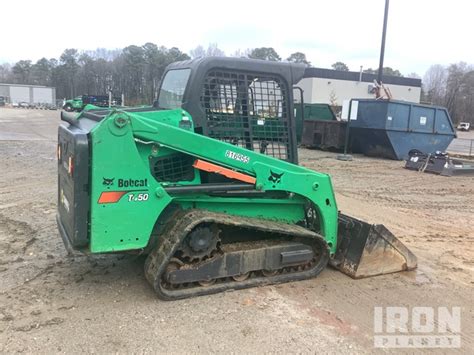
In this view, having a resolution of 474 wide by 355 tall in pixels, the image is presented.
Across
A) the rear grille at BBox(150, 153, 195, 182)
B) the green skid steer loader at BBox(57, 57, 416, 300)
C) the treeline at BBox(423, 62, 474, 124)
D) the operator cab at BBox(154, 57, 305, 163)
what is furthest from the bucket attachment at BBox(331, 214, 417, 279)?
the treeline at BBox(423, 62, 474, 124)

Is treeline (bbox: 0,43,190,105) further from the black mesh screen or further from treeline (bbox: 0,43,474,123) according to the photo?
the black mesh screen

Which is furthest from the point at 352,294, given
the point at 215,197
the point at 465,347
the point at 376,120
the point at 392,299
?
the point at 376,120

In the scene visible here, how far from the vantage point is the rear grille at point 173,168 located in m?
3.95

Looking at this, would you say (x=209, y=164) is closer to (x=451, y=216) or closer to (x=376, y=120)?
(x=451, y=216)

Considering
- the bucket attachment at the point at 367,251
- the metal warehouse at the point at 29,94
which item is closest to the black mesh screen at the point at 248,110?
the bucket attachment at the point at 367,251

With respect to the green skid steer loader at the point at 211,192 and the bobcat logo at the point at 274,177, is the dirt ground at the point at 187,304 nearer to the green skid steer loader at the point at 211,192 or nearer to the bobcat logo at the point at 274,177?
the green skid steer loader at the point at 211,192

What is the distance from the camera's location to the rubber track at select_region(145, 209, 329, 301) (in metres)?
3.81

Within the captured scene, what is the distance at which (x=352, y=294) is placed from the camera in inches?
168

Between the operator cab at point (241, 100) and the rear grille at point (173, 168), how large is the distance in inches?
14.3

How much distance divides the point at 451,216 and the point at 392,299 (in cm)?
434

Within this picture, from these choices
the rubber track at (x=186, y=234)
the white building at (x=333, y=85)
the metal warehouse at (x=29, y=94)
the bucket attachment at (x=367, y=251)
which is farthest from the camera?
the metal warehouse at (x=29, y=94)

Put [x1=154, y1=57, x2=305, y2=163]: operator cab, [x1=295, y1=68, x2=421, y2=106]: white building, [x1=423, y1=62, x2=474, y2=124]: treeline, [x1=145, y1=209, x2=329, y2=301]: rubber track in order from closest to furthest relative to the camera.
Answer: [x1=145, y1=209, x2=329, y2=301]: rubber track, [x1=154, y1=57, x2=305, y2=163]: operator cab, [x1=295, y1=68, x2=421, y2=106]: white building, [x1=423, y1=62, x2=474, y2=124]: treeline

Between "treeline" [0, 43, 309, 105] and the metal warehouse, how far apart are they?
23.3ft

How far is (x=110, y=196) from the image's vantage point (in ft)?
11.9
